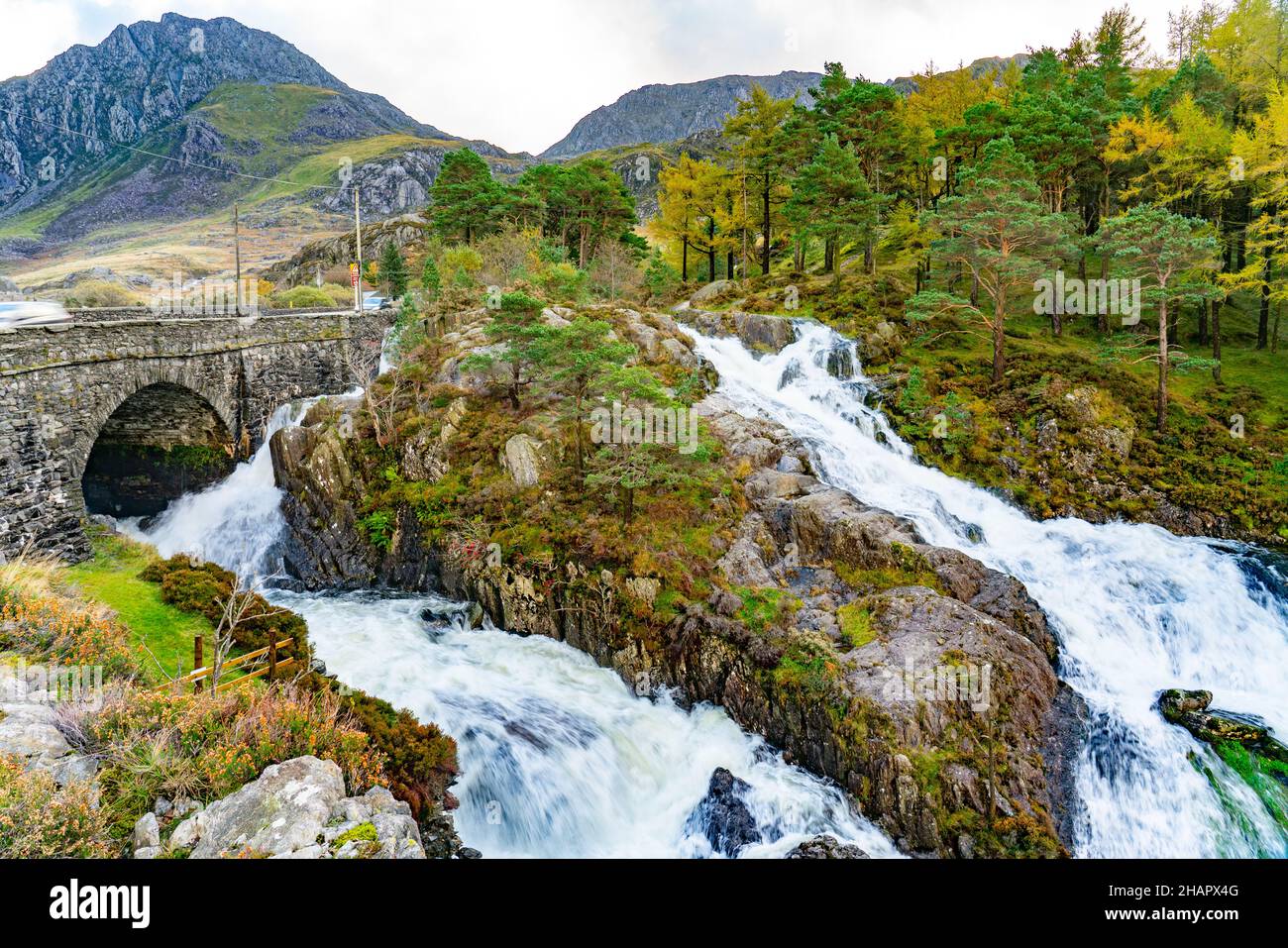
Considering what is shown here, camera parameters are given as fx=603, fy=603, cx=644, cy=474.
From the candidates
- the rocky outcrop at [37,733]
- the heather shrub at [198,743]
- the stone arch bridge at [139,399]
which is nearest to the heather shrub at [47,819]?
the heather shrub at [198,743]

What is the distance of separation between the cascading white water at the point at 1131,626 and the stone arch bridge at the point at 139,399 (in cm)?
1933

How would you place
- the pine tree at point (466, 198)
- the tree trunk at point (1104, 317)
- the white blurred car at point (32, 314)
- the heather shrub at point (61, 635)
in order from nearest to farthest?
the heather shrub at point (61, 635) < the white blurred car at point (32, 314) < the tree trunk at point (1104, 317) < the pine tree at point (466, 198)

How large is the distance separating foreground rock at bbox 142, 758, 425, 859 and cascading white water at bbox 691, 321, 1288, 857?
40.6 ft

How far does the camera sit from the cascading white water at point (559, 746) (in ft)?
36.1

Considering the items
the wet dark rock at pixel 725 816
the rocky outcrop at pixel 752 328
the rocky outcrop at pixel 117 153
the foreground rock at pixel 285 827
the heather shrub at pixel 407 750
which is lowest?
the wet dark rock at pixel 725 816

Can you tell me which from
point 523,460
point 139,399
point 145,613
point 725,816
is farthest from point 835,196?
point 145,613

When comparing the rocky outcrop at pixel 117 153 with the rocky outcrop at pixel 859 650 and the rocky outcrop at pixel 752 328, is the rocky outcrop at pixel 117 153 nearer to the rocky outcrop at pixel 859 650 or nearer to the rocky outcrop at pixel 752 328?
the rocky outcrop at pixel 752 328

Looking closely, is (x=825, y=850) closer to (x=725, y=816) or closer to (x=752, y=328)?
(x=725, y=816)

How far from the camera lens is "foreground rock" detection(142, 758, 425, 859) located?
19.5ft

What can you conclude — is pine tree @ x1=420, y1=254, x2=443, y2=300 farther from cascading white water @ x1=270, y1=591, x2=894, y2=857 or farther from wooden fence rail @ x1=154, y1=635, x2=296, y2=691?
wooden fence rail @ x1=154, y1=635, x2=296, y2=691

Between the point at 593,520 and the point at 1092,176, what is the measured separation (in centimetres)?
3354
